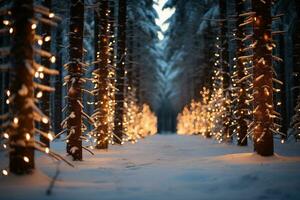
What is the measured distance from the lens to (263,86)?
11.7 metres

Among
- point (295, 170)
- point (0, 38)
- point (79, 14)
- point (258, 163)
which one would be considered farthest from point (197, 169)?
point (0, 38)

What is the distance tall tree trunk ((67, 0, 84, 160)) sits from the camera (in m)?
12.2

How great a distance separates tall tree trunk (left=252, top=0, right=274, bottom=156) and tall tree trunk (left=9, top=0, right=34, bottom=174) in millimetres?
6986

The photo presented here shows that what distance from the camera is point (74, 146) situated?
40.3ft

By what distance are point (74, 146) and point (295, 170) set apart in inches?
266

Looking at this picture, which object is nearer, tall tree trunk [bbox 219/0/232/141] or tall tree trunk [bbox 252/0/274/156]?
tall tree trunk [bbox 252/0/274/156]

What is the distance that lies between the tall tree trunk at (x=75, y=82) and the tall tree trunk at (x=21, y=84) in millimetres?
4081

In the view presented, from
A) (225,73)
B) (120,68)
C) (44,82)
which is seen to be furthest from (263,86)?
(120,68)

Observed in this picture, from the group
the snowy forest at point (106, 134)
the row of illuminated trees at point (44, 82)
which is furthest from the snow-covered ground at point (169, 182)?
the row of illuminated trees at point (44, 82)

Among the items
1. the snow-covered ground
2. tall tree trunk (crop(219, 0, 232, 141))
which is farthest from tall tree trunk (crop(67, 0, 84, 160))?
tall tree trunk (crop(219, 0, 232, 141))

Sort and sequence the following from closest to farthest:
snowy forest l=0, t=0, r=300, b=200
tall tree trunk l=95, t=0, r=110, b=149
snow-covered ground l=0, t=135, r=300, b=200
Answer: snow-covered ground l=0, t=135, r=300, b=200 → snowy forest l=0, t=0, r=300, b=200 → tall tree trunk l=95, t=0, r=110, b=149

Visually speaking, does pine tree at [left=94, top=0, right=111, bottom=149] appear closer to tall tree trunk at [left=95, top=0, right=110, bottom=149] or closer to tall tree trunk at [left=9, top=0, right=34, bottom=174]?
tall tree trunk at [left=95, top=0, right=110, bottom=149]

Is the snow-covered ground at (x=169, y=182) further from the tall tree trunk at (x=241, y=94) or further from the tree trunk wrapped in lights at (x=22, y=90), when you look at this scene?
the tall tree trunk at (x=241, y=94)

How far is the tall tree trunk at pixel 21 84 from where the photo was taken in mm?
7867
